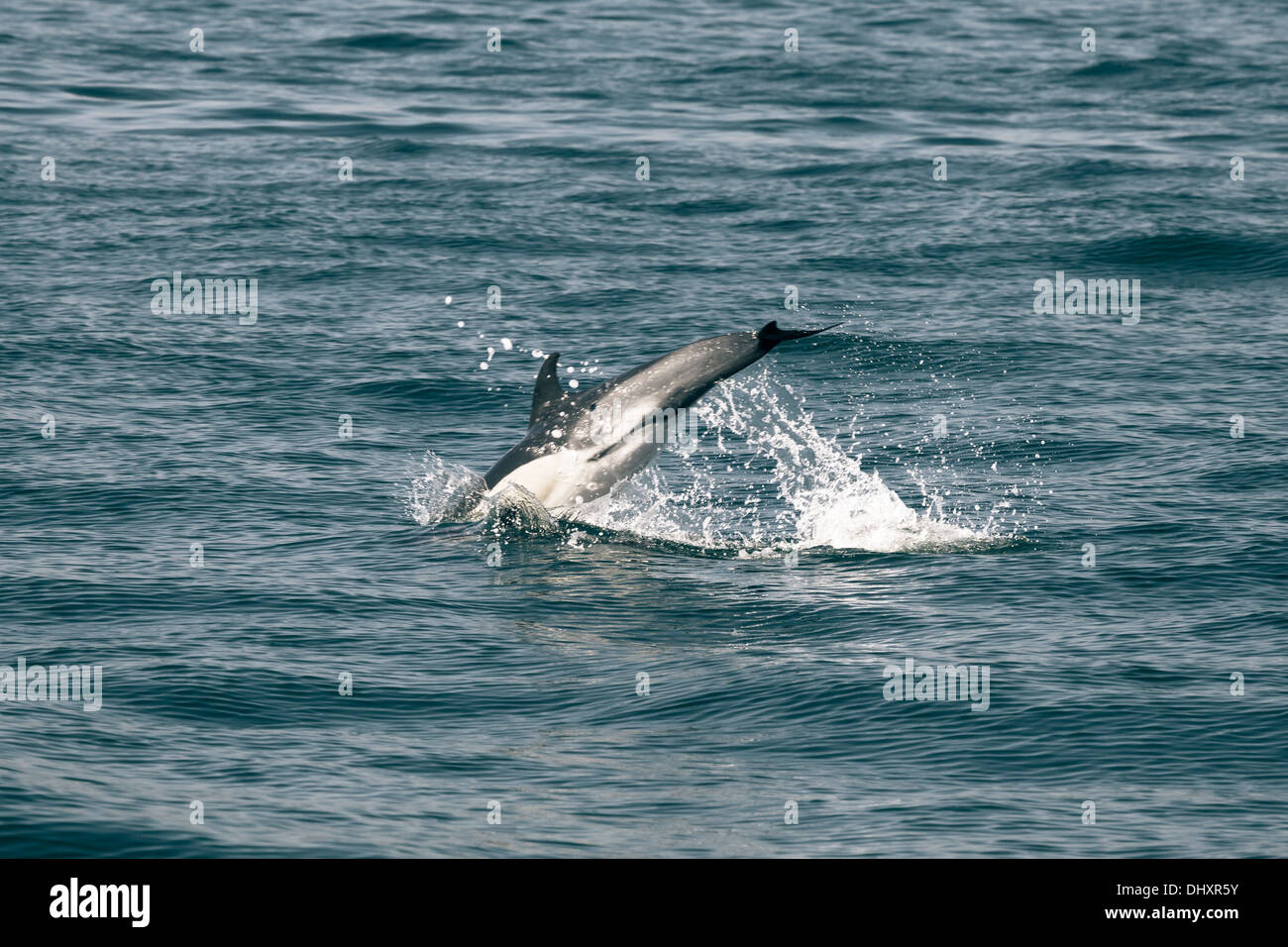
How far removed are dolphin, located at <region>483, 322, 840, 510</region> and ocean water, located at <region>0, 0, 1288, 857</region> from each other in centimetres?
68

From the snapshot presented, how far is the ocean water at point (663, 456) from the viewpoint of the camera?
1538 centimetres

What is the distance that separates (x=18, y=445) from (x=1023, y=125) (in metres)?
29.1

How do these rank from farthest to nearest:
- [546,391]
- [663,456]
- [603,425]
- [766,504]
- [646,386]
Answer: [663,456], [766,504], [546,391], [603,425], [646,386]

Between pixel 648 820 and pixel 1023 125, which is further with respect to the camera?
pixel 1023 125

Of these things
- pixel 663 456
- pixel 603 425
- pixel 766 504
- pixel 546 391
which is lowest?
pixel 766 504

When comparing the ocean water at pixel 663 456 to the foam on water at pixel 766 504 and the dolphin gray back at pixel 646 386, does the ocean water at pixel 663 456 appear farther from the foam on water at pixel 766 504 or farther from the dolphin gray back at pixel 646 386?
the dolphin gray back at pixel 646 386

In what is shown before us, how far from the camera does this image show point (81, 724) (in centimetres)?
1638

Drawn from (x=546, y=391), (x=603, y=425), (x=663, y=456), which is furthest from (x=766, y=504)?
(x=546, y=391)

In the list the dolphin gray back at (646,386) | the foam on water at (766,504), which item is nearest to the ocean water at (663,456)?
the foam on water at (766,504)

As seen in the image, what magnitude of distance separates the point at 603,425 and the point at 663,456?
515 cm

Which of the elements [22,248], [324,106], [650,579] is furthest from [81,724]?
[324,106]

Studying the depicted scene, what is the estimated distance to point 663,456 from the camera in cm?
2673

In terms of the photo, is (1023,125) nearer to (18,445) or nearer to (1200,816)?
(18,445)

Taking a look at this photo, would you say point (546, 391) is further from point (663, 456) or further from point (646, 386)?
point (663, 456)
